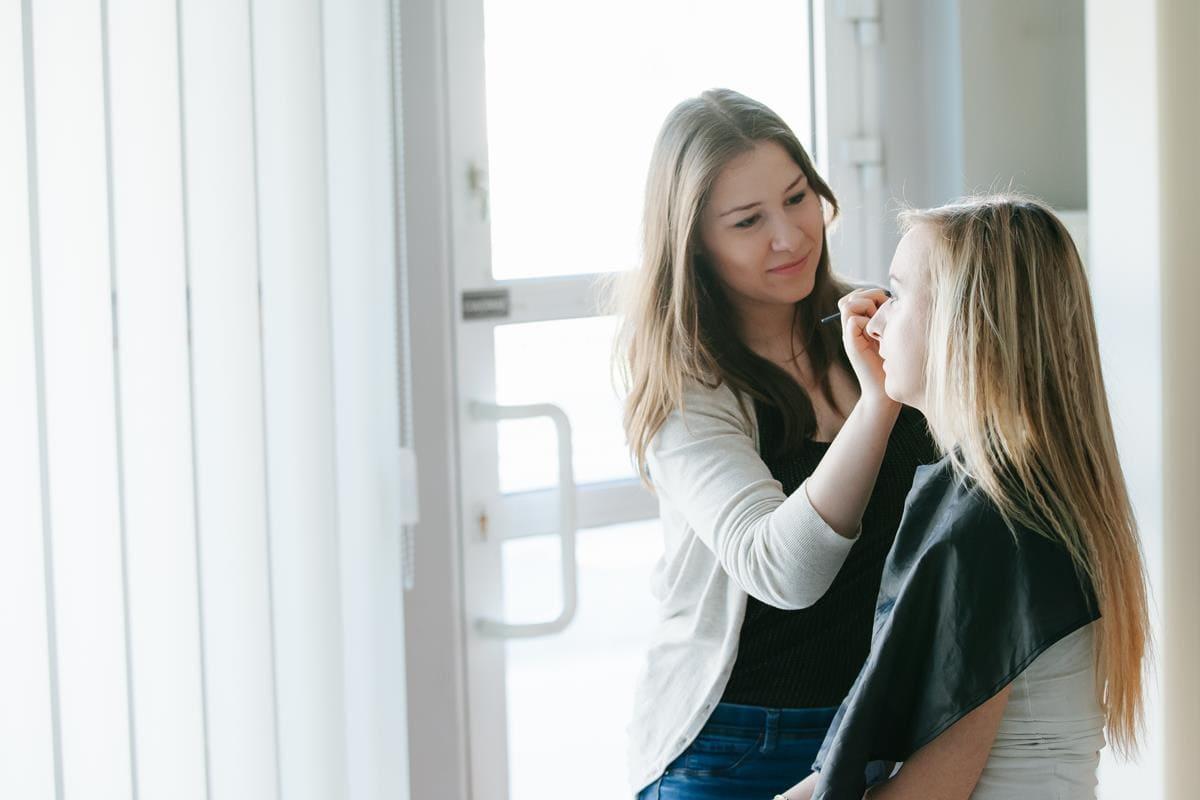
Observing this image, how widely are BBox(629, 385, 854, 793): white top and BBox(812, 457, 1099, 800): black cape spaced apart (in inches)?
4.7

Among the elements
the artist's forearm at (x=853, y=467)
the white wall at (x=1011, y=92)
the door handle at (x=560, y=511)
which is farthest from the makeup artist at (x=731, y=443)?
the white wall at (x=1011, y=92)

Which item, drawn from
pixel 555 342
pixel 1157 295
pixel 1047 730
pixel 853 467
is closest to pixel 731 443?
pixel 853 467

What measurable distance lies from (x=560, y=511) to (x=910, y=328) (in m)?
0.83

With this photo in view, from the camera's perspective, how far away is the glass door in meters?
1.91

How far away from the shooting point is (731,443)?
1.38 meters

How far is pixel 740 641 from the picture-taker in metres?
1.44

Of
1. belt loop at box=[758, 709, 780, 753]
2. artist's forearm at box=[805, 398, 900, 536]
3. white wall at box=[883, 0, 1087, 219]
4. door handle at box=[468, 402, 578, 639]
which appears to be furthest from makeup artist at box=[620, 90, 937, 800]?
white wall at box=[883, 0, 1087, 219]

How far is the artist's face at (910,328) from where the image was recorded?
114 centimetres

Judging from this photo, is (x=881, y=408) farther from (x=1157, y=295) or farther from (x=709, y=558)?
(x=1157, y=295)

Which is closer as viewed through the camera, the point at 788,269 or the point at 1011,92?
the point at 788,269

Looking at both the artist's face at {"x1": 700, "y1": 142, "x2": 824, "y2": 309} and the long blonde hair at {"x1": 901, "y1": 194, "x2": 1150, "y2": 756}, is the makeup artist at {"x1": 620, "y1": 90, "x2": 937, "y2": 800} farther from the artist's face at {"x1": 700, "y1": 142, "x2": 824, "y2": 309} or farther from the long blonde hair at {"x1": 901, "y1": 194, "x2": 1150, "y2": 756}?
the long blonde hair at {"x1": 901, "y1": 194, "x2": 1150, "y2": 756}

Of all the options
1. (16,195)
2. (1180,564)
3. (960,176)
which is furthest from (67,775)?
(960,176)

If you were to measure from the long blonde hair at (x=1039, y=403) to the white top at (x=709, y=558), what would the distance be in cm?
19

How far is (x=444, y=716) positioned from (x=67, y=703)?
74 cm
